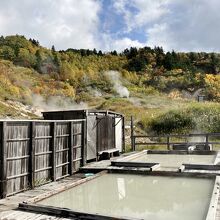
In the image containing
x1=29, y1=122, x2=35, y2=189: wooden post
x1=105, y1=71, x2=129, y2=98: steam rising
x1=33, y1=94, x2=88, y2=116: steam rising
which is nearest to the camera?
x1=29, y1=122, x2=35, y2=189: wooden post

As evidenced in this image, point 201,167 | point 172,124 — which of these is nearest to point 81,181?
point 201,167

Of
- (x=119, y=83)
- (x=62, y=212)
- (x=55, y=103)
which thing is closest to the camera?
(x=62, y=212)

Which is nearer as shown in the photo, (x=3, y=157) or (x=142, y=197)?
(x=3, y=157)

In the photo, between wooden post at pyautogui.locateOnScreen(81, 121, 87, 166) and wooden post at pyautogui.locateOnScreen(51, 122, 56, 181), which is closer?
wooden post at pyautogui.locateOnScreen(51, 122, 56, 181)

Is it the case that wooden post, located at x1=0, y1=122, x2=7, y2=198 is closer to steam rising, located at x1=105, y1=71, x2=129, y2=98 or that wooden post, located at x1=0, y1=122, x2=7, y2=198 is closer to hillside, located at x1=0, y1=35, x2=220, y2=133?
hillside, located at x1=0, y1=35, x2=220, y2=133

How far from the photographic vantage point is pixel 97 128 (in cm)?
1416

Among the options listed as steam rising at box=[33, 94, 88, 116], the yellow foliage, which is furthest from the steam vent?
the yellow foliage

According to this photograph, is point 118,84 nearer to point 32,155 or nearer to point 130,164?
point 130,164

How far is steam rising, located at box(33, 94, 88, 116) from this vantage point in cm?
3669

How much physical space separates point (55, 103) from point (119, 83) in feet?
74.9

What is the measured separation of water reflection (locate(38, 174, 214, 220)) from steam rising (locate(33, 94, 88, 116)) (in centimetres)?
2617

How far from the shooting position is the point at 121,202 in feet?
26.5

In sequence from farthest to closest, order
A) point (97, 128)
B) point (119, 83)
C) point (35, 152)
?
point (119, 83)
point (97, 128)
point (35, 152)

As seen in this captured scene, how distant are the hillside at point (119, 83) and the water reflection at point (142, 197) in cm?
1498
